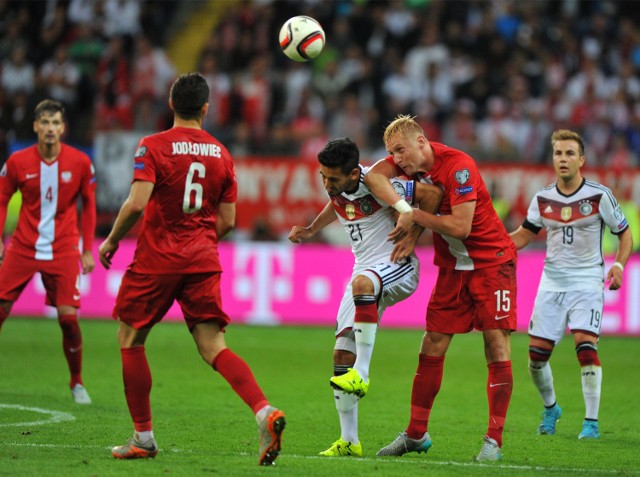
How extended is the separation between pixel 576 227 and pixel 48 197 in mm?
4840

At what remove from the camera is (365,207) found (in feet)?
24.7

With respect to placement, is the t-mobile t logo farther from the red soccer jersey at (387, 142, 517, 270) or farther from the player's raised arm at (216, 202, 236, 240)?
the player's raised arm at (216, 202, 236, 240)

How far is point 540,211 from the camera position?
30.6ft

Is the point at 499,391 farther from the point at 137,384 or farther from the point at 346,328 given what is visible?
the point at 137,384

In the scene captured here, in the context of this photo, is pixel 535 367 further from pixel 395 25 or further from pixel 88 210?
pixel 395 25

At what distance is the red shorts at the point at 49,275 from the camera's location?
9.86 m

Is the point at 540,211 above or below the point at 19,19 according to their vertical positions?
below

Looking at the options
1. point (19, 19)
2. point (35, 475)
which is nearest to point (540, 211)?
point (35, 475)

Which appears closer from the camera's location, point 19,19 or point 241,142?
point 241,142

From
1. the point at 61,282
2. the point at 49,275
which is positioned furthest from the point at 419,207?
the point at 49,275

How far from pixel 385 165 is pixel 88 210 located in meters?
3.74

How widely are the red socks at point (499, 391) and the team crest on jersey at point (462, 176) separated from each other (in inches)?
50.8

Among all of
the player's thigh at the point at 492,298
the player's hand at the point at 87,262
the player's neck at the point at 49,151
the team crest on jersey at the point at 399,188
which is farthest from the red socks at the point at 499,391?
the player's neck at the point at 49,151

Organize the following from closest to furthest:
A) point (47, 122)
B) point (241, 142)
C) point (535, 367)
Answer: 1. point (535, 367)
2. point (47, 122)
3. point (241, 142)
